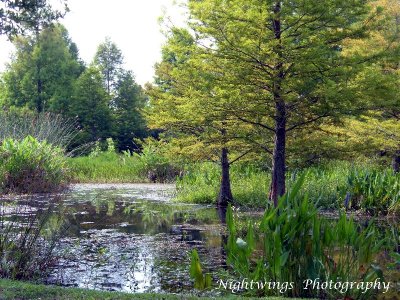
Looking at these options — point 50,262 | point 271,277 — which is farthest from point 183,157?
point 271,277

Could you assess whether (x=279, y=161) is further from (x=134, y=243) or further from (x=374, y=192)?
(x=134, y=243)

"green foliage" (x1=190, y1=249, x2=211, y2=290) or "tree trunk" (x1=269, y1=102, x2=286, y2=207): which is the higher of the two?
"tree trunk" (x1=269, y1=102, x2=286, y2=207)

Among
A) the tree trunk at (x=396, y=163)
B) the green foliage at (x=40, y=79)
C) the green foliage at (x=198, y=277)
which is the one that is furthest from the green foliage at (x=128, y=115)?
the green foliage at (x=198, y=277)

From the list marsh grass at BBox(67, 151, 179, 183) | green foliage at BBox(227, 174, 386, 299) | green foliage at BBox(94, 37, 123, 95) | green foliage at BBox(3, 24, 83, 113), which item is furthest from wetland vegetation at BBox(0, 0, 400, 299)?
green foliage at BBox(94, 37, 123, 95)

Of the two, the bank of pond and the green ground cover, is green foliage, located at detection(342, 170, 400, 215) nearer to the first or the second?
the bank of pond

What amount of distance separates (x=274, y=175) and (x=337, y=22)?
327 cm

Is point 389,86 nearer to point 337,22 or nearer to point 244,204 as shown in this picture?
point 337,22

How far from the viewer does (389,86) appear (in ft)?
36.1

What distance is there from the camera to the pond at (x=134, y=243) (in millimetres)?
6910

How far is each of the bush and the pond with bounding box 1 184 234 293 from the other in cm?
91

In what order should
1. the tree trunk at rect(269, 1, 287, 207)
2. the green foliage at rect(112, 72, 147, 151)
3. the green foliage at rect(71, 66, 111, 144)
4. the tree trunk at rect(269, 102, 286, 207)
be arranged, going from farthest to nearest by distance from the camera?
the green foliage at rect(112, 72, 147, 151)
the green foliage at rect(71, 66, 111, 144)
the tree trunk at rect(269, 102, 286, 207)
the tree trunk at rect(269, 1, 287, 207)

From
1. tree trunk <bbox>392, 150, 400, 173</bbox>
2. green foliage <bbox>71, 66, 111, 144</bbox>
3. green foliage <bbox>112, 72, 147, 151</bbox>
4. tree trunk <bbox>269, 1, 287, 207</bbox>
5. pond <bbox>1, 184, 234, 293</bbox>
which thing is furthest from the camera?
green foliage <bbox>112, 72, 147, 151</bbox>

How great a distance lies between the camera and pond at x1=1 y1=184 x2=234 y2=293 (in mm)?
6910

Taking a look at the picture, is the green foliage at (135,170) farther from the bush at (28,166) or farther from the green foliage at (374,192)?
the green foliage at (374,192)
